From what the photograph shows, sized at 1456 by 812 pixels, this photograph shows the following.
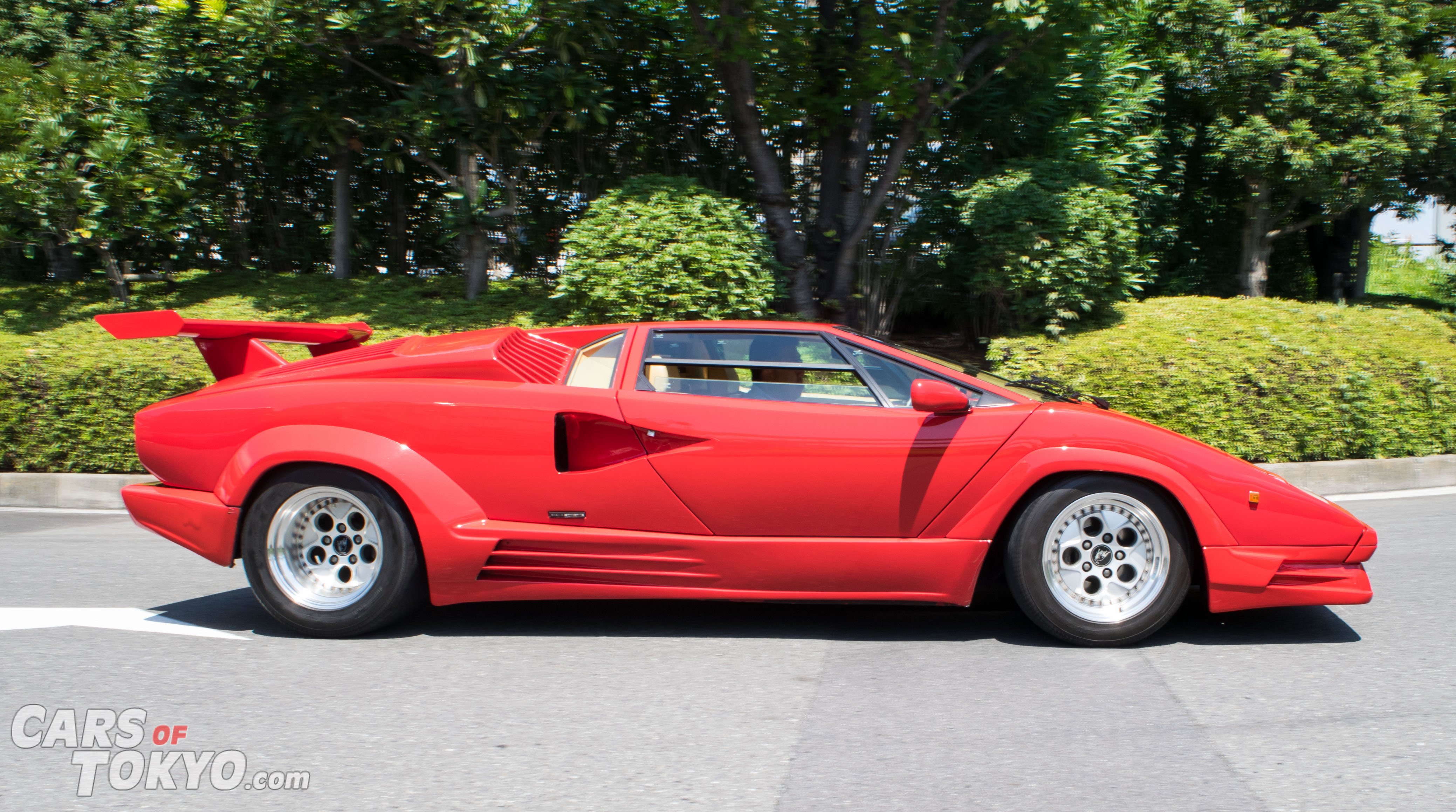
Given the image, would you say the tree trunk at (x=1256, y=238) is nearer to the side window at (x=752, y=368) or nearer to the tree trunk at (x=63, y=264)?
the side window at (x=752, y=368)

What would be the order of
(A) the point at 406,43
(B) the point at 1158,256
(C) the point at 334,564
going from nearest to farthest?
(C) the point at 334,564
(A) the point at 406,43
(B) the point at 1158,256

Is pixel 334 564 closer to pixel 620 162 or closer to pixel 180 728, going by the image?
pixel 180 728

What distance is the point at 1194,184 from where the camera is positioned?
12.6m

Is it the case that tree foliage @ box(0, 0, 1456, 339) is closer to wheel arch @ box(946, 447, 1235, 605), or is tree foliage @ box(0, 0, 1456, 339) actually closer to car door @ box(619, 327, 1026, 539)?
wheel arch @ box(946, 447, 1235, 605)

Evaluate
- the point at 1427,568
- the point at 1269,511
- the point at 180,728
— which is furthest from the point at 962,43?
the point at 180,728

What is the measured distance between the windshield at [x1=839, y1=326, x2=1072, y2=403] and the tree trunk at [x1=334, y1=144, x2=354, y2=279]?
30.2ft

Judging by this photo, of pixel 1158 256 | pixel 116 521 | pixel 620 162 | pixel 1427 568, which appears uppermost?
pixel 620 162

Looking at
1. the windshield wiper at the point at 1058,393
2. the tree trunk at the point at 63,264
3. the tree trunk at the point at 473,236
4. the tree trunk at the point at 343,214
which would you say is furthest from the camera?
the tree trunk at the point at 63,264

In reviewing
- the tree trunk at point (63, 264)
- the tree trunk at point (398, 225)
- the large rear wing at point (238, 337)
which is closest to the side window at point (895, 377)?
the large rear wing at point (238, 337)

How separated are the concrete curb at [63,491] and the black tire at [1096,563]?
6.56 meters

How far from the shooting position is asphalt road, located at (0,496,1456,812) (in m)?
2.85

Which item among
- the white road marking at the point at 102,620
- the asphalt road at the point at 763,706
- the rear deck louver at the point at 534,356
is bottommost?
the white road marking at the point at 102,620

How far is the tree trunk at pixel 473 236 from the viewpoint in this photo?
10.8 m

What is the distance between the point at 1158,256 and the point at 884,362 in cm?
961
